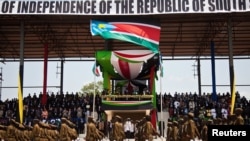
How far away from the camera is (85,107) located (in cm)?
2495

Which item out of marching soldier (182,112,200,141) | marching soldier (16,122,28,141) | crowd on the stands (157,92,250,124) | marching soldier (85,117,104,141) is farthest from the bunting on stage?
marching soldier (182,112,200,141)

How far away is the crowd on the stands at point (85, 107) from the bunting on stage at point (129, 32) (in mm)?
4214

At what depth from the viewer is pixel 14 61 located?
3434 cm

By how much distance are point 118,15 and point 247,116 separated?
9800 mm

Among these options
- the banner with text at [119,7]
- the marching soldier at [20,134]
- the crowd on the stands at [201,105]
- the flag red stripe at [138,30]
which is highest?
the banner with text at [119,7]

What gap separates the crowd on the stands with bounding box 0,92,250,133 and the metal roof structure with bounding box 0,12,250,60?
13.1 ft

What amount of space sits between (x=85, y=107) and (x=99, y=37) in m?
5.38

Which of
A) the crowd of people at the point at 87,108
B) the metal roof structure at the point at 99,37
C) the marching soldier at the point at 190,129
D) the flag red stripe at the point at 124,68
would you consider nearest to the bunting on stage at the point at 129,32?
the metal roof structure at the point at 99,37

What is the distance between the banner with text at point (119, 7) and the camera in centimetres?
2078

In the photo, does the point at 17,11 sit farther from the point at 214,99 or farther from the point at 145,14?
the point at 214,99

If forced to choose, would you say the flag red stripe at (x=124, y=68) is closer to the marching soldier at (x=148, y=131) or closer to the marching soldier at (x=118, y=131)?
the marching soldier at (x=118, y=131)

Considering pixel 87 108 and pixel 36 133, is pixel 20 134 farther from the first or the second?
pixel 87 108

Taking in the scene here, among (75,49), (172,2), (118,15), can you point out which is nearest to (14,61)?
(75,49)

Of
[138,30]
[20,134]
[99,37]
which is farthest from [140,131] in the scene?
[99,37]
